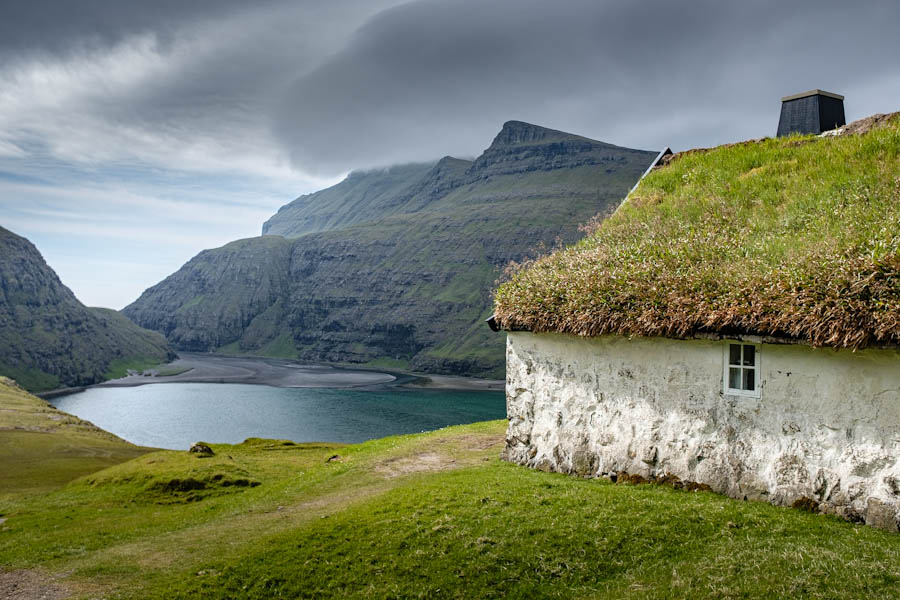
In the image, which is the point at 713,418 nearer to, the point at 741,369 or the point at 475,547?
the point at 741,369

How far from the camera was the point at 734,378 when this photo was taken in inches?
586


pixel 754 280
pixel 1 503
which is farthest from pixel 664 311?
pixel 1 503

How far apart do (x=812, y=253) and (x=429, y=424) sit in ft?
360

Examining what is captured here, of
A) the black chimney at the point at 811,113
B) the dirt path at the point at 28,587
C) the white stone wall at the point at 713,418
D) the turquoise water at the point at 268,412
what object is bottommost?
the turquoise water at the point at 268,412

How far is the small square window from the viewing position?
14.4 metres

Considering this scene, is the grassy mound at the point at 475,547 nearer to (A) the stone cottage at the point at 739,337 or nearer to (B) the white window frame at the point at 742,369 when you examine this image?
(A) the stone cottage at the point at 739,337

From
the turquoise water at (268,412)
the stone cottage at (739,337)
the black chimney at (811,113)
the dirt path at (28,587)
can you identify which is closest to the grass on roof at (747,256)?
the stone cottage at (739,337)

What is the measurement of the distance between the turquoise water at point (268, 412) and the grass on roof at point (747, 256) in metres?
88.0

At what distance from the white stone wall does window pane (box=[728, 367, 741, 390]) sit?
0.26 m

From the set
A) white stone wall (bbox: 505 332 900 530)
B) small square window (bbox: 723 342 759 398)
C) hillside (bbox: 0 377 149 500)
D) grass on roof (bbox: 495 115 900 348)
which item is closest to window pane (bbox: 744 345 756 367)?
small square window (bbox: 723 342 759 398)

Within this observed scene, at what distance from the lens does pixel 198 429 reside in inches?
4579

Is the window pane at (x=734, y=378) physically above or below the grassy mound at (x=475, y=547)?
above

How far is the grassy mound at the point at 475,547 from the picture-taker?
10.4 m

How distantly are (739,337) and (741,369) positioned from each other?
40.1 inches
